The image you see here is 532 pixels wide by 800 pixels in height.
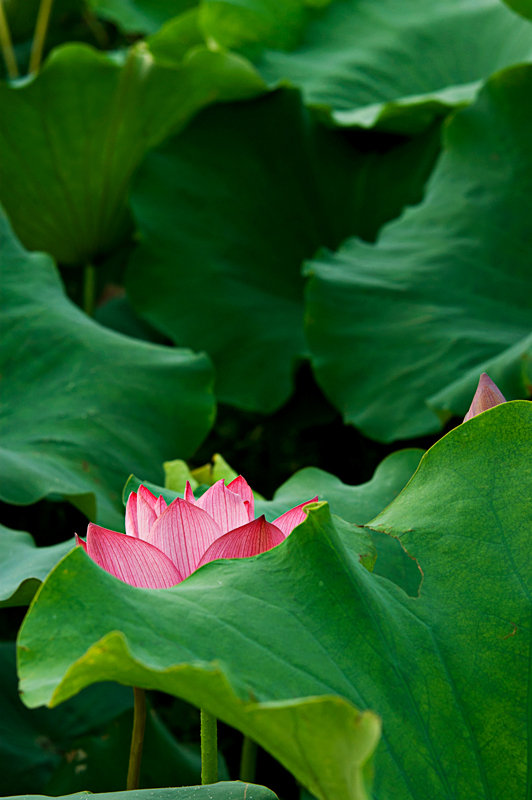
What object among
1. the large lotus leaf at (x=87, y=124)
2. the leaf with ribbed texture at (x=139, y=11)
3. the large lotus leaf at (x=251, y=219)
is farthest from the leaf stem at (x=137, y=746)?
the leaf with ribbed texture at (x=139, y=11)

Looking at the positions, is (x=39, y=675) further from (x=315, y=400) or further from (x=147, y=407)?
(x=315, y=400)

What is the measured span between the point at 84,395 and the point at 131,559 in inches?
27.1

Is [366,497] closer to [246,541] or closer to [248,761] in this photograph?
[246,541]

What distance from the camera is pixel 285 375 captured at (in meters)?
1.81

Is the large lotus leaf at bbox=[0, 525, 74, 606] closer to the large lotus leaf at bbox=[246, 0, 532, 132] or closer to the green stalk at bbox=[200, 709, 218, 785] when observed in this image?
the green stalk at bbox=[200, 709, 218, 785]

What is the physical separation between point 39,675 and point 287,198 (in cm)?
166

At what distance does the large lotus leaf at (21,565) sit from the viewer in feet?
2.67

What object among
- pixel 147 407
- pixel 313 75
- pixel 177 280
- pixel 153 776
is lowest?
pixel 153 776

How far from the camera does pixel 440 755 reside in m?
0.59

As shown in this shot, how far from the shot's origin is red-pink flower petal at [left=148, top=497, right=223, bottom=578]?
647 mm

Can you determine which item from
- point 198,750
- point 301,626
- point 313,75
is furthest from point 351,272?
point 301,626

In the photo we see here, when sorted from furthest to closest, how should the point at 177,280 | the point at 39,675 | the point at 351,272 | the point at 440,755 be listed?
the point at 177,280 → the point at 351,272 → the point at 440,755 → the point at 39,675

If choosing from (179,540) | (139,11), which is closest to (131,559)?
(179,540)

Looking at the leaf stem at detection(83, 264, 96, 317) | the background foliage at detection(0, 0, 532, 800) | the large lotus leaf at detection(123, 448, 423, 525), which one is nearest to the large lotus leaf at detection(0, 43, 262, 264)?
the background foliage at detection(0, 0, 532, 800)
